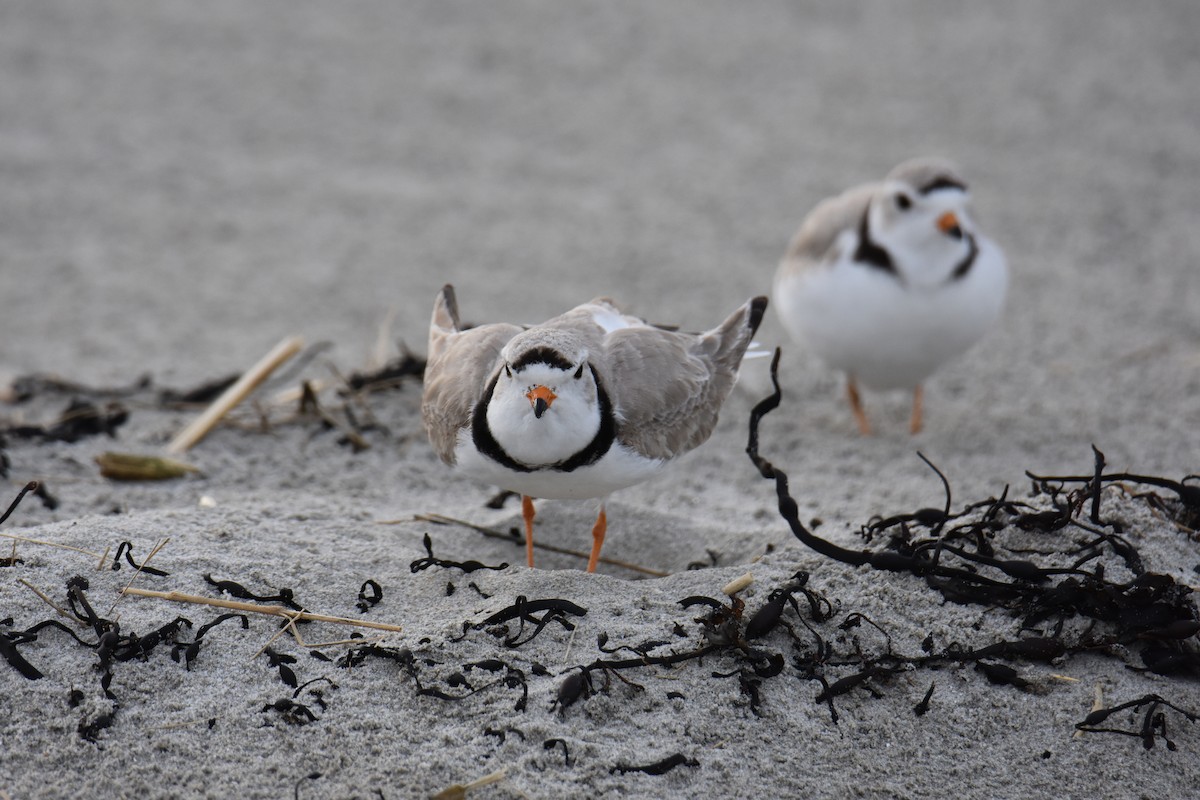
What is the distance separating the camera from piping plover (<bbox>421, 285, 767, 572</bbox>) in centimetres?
298

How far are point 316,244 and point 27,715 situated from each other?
14.3ft

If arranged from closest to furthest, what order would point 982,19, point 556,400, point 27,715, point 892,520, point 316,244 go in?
1. point 27,715
2. point 556,400
3. point 892,520
4. point 316,244
5. point 982,19

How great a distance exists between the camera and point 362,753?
2.45 m

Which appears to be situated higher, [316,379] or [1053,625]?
[1053,625]

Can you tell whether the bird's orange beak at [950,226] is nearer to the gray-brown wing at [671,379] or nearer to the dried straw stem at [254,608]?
the gray-brown wing at [671,379]

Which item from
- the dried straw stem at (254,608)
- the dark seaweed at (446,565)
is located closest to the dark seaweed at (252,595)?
the dried straw stem at (254,608)

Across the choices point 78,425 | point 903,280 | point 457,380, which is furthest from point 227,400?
point 903,280

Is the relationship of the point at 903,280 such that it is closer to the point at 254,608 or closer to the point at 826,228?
the point at 826,228

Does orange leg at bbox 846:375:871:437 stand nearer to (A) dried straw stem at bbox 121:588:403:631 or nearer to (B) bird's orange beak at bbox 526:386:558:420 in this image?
(B) bird's orange beak at bbox 526:386:558:420

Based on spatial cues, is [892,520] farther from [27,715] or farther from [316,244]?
[316,244]

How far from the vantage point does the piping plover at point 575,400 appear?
2980 mm

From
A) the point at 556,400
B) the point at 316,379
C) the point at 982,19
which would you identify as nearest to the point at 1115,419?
the point at 556,400

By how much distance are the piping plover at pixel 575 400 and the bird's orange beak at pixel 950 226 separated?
1.26m

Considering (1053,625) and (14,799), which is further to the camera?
(1053,625)
